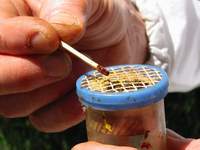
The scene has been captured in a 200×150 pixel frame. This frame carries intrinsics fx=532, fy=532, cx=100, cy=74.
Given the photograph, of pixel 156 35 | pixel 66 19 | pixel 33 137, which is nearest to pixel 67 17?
pixel 66 19

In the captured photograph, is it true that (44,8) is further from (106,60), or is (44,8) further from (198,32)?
(198,32)

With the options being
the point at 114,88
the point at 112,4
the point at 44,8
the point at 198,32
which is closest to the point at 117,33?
the point at 112,4

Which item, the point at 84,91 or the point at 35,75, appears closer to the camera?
the point at 84,91

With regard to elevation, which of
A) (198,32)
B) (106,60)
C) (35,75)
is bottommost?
(198,32)

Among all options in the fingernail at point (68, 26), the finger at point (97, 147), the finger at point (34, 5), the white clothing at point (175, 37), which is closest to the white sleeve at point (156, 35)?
the white clothing at point (175, 37)

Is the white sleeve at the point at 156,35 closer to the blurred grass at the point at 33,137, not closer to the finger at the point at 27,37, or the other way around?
the finger at the point at 27,37

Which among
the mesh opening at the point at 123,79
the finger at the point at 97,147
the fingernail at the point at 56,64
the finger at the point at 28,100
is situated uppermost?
the mesh opening at the point at 123,79

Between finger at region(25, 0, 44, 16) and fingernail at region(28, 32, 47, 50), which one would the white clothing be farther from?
fingernail at region(28, 32, 47, 50)

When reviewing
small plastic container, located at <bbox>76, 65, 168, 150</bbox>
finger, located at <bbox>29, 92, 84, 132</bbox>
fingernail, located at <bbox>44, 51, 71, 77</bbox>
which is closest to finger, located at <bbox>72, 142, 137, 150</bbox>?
small plastic container, located at <bbox>76, 65, 168, 150</bbox>
